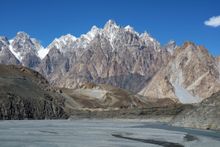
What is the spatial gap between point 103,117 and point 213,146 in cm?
12830

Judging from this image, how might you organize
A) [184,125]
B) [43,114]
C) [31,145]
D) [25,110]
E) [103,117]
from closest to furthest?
[31,145] < [184,125] < [25,110] < [43,114] < [103,117]

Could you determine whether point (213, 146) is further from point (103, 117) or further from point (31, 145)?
point (103, 117)

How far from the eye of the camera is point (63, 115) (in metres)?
152

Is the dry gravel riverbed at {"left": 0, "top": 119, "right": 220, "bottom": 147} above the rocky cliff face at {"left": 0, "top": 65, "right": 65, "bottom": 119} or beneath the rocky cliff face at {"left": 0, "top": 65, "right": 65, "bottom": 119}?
beneath

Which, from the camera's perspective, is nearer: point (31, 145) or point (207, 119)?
point (31, 145)

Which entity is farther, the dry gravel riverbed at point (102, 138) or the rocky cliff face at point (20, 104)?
the rocky cliff face at point (20, 104)

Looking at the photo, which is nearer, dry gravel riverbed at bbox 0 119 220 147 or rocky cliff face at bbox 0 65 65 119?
dry gravel riverbed at bbox 0 119 220 147

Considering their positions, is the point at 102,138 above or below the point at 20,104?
below

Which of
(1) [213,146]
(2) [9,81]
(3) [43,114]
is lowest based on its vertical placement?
(1) [213,146]

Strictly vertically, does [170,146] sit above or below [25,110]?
below

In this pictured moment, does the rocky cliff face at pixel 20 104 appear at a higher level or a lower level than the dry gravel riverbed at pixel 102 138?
higher

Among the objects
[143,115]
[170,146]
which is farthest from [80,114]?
[170,146]

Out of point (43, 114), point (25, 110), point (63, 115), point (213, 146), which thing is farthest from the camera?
point (63, 115)

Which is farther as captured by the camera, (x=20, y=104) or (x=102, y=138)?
(x=20, y=104)
